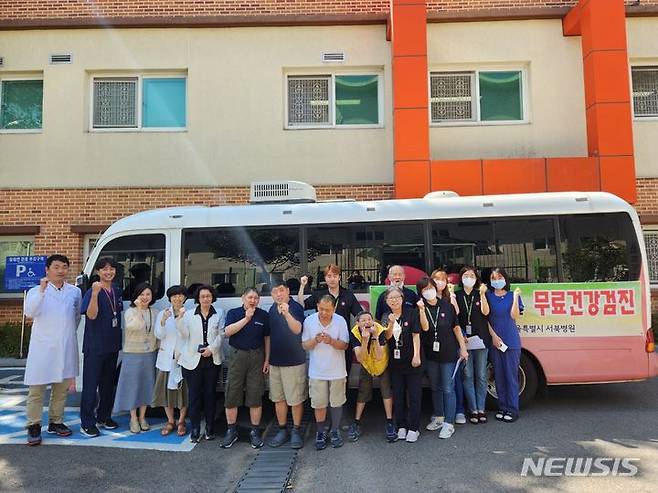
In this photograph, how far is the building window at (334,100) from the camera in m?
11.2

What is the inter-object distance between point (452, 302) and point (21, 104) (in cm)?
1078

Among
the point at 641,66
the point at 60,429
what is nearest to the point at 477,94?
the point at 641,66

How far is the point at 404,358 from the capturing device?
517 centimetres

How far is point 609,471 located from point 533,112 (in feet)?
27.0

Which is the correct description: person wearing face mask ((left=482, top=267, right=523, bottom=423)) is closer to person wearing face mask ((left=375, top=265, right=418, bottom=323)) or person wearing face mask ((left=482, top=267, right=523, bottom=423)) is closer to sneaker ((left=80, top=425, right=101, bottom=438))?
person wearing face mask ((left=375, top=265, right=418, bottom=323))

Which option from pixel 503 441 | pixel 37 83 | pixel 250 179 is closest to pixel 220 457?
pixel 503 441

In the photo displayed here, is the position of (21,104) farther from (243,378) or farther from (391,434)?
(391,434)

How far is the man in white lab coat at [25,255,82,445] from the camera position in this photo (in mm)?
5371

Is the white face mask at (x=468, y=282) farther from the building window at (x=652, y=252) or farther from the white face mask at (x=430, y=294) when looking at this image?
the building window at (x=652, y=252)

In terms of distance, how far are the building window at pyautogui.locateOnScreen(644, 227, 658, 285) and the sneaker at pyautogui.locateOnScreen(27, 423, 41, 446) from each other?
1100cm

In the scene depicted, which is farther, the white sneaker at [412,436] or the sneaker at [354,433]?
the sneaker at [354,433]

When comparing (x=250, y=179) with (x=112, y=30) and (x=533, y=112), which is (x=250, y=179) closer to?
(x=112, y=30)

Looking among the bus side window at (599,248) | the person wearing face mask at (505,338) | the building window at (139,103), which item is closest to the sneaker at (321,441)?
the person wearing face mask at (505,338)

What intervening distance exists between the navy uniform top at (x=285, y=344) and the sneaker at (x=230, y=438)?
2.72 feet
